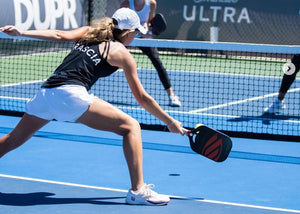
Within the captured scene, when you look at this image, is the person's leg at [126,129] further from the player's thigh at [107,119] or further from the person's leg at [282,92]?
the person's leg at [282,92]

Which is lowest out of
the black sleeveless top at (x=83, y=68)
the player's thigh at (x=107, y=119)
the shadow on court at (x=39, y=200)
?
the shadow on court at (x=39, y=200)

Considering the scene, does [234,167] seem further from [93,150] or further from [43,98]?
[43,98]

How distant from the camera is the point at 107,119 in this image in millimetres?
4230

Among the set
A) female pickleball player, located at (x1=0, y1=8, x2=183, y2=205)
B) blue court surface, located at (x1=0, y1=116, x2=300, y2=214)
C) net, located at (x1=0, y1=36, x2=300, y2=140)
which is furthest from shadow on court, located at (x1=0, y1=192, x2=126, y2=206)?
net, located at (x1=0, y1=36, x2=300, y2=140)

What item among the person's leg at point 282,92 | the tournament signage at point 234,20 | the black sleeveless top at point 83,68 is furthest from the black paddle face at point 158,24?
the tournament signage at point 234,20

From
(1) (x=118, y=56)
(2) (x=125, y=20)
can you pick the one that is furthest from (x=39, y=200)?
(2) (x=125, y=20)

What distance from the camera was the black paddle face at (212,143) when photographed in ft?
14.6

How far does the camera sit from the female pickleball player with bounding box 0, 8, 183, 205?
4.18 meters

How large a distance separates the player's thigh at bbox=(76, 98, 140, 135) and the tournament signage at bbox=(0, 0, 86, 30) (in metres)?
9.79

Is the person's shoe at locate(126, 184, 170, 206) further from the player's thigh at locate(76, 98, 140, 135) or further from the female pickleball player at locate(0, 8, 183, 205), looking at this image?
the player's thigh at locate(76, 98, 140, 135)

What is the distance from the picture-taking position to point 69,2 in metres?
15.4

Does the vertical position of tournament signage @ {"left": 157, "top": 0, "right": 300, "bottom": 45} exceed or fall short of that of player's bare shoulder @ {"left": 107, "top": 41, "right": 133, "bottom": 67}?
it exceeds it

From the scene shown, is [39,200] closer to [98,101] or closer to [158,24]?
[98,101]

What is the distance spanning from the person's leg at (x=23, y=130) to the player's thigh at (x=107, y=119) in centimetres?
35
